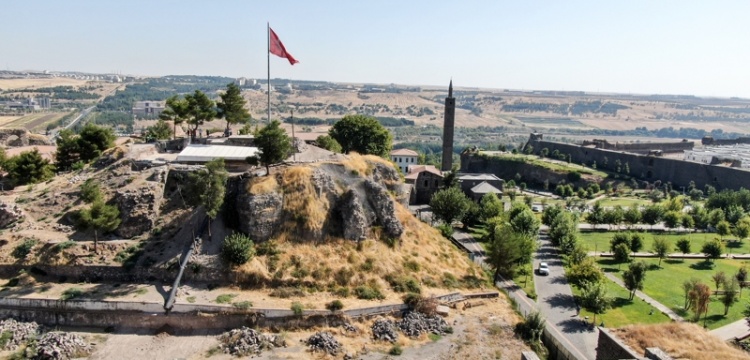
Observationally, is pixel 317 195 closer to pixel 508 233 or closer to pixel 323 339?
pixel 323 339

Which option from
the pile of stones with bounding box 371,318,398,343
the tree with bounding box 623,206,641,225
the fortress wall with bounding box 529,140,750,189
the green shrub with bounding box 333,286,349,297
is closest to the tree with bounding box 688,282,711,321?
the pile of stones with bounding box 371,318,398,343

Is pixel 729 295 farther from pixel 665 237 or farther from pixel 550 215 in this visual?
pixel 665 237

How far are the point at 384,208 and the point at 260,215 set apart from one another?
29.8 feet

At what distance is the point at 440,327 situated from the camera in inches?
1173

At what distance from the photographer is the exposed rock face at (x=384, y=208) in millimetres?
36688

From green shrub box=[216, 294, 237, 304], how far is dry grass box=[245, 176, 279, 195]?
23.9 feet

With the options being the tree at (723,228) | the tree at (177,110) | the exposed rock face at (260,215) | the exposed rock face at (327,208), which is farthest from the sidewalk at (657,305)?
the tree at (177,110)

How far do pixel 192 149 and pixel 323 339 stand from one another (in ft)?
71.8

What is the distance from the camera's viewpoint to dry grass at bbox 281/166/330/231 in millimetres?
34438

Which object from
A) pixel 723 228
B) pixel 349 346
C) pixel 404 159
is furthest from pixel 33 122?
pixel 723 228

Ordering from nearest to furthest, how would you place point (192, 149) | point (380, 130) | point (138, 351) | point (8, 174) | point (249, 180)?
point (138, 351) → point (249, 180) → point (192, 149) → point (8, 174) → point (380, 130)

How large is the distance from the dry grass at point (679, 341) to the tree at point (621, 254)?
17405mm

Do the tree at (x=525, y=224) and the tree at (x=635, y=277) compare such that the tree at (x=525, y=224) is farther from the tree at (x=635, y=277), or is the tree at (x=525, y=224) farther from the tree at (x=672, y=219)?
the tree at (x=672, y=219)

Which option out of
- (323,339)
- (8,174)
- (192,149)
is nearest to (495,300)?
(323,339)
